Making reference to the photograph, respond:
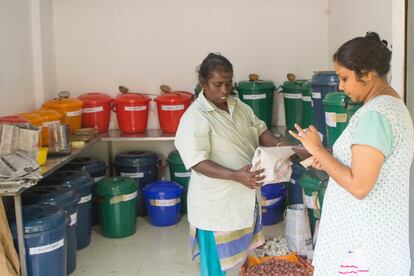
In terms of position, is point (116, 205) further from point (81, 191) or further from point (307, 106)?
point (307, 106)

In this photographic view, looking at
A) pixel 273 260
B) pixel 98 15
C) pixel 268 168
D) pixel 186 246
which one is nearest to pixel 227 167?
pixel 268 168

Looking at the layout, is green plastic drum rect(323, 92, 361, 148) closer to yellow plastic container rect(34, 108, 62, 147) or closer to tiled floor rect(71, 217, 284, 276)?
tiled floor rect(71, 217, 284, 276)

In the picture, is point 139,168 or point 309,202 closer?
point 309,202

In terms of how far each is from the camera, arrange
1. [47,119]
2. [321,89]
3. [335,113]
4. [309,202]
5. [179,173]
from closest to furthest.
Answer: [335,113] → [321,89] → [309,202] → [47,119] → [179,173]

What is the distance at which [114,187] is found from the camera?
4.27 meters

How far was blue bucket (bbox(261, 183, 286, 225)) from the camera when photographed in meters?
4.46

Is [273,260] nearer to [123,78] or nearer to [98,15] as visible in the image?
[123,78]

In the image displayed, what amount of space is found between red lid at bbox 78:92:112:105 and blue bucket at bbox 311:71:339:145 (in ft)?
7.18

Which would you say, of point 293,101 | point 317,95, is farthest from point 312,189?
point 293,101

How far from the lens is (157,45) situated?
505 cm

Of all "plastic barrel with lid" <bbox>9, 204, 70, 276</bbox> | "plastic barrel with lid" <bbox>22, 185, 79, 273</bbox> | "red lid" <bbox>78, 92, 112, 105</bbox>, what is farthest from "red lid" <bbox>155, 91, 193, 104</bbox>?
"plastic barrel with lid" <bbox>9, 204, 70, 276</bbox>

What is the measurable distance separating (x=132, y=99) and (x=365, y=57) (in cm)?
326

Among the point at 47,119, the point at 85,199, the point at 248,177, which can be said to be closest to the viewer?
the point at 248,177

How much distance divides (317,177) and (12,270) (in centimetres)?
204
